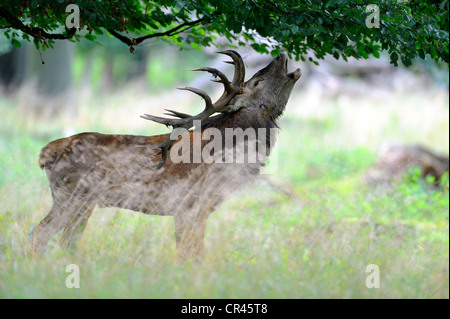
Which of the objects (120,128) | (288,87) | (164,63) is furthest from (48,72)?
(164,63)

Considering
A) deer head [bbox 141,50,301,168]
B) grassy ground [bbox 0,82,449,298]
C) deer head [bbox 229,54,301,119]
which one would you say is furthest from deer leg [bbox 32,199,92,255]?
deer head [bbox 229,54,301,119]

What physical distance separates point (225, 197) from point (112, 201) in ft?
3.11

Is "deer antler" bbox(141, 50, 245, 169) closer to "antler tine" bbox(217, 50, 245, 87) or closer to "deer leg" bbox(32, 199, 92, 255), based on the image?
"antler tine" bbox(217, 50, 245, 87)

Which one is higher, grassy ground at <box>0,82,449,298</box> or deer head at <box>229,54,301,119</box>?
deer head at <box>229,54,301,119</box>

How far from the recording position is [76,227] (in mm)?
4992

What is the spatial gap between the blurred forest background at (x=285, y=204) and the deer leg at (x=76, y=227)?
105 mm

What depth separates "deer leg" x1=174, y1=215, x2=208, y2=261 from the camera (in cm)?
459

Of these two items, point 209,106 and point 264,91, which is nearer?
point 209,106

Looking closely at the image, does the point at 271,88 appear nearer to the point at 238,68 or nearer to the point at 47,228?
the point at 238,68

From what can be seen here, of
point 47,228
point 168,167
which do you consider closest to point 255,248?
point 168,167

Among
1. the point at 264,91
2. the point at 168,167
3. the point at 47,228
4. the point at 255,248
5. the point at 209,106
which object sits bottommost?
the point at 255,248

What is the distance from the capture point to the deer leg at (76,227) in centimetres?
490

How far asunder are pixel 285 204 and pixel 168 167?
3.98 m

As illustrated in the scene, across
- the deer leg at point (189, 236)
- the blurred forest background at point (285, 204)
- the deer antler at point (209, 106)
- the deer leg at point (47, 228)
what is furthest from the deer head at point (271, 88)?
the deer leg at point (47, 228)
